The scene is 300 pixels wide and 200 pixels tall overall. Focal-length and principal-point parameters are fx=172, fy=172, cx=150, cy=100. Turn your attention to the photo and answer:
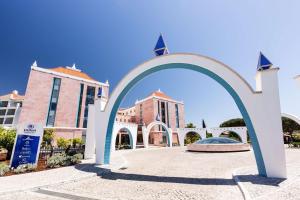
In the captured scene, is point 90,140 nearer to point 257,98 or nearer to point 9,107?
point 257,98

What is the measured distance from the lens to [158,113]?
169ft

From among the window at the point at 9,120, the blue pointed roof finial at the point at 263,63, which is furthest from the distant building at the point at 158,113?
the blue pointed roof finial at the point at 263,63

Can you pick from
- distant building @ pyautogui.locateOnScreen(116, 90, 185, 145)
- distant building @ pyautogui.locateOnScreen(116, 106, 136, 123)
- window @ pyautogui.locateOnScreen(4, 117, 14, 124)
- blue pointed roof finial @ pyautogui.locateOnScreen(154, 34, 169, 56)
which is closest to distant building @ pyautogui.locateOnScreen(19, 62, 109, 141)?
distant building @ pyautogui.locateOnScreen(116, 90, 185, 145)

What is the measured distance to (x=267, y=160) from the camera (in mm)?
7508

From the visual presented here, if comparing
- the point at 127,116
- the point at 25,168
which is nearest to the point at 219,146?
the point at 25,168

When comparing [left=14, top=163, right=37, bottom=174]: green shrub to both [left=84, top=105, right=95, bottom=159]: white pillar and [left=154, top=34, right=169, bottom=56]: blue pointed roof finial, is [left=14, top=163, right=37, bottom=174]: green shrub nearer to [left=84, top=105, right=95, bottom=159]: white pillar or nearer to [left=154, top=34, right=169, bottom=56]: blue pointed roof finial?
[left=84, top=105, right=95, bottom=159]: white pillar

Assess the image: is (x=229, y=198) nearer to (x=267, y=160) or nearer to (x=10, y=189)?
(x=267, y=160)

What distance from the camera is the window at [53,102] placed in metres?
34.5

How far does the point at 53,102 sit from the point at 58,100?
1.00 metres

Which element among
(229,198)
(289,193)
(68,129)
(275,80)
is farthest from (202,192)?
(68,129)

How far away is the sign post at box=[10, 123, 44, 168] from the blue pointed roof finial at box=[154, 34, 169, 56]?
357 inches

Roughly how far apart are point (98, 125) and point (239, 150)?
18.3 m

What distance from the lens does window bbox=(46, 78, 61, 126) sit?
113 ft

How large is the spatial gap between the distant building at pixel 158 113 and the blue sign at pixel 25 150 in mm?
38173
